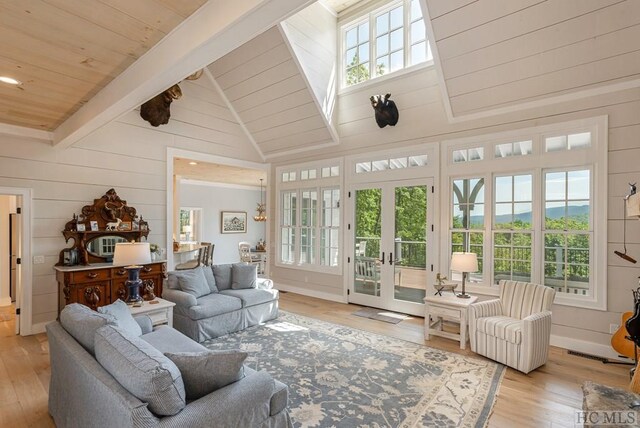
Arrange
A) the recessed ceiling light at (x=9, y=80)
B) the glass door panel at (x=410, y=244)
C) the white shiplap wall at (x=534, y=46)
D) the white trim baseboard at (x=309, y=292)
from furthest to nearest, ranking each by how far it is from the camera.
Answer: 1. the white trim baseboard at (x=309, y=292)
2. the glass door panel at (x=410, y=244)
3. the white shiplap wall at (x=534, y=46)
4. the recessed ceiling light at (x=9, y=80)

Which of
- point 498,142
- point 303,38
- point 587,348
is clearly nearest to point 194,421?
point 587,348

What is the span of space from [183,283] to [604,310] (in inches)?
202

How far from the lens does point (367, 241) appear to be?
5.91 meters

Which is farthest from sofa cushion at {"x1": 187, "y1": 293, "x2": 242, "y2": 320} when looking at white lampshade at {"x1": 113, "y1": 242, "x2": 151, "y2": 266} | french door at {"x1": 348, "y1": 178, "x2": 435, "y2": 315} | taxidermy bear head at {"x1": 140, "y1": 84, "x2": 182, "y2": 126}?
taxidermy bear head at {"x1": 140, "y1": 84, "x2": 182, "y2": 126}

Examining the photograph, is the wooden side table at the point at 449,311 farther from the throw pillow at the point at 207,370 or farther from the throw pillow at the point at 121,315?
the throw pillow at the point at 121,315

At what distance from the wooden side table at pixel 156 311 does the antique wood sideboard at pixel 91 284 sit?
54cm

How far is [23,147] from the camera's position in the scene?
4363mm

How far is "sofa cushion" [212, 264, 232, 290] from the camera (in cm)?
489

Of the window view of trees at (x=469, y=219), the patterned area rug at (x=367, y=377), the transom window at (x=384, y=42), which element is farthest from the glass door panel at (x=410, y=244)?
the transom window at (x=384, y=42)

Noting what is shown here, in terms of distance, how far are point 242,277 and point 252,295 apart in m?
0.43

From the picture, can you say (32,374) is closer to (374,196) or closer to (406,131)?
(374,196)

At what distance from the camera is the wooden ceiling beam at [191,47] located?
1608 mm

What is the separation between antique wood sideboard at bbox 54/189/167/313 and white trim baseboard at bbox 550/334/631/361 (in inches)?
202

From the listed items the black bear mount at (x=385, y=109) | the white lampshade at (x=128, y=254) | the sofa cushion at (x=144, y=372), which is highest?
the black bear mount at (x=385, y=109)
